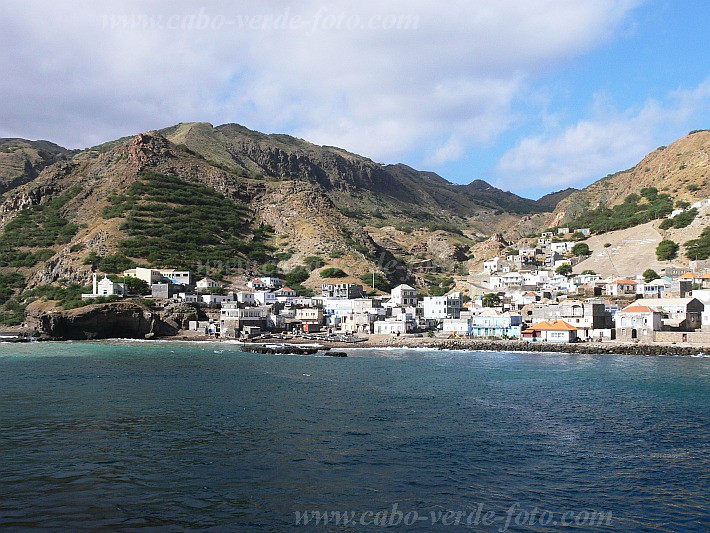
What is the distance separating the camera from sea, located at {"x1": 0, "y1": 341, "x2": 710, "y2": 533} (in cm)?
1623

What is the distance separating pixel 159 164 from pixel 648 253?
107 m

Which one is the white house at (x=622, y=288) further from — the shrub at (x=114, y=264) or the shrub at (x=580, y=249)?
the shrub at (x=114, y=264)

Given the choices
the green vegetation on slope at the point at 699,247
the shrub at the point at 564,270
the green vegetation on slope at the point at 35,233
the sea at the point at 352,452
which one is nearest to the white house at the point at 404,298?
the shrub at the point at 564,270

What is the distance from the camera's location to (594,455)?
22.5m

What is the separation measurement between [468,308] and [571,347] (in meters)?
25.5

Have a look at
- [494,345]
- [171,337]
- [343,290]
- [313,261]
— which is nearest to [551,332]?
[494,345]

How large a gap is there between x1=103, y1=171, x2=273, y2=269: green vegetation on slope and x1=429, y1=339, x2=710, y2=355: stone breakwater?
181 ft

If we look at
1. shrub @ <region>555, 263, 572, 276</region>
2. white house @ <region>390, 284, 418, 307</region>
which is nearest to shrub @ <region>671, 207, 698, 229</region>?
shrub @ <region>555, 263, 572, 276</region>

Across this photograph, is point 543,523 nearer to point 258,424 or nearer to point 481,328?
point 258,424

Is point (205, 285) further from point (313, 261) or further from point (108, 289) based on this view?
point (313, 261)

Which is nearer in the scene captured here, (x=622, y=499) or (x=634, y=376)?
(x=622, y=499)

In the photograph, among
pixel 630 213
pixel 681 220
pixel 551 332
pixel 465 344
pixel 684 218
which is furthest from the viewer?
pixel 630 213

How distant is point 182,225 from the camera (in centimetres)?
12175

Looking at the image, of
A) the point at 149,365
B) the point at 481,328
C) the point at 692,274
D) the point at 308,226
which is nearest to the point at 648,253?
the point at 692,274
